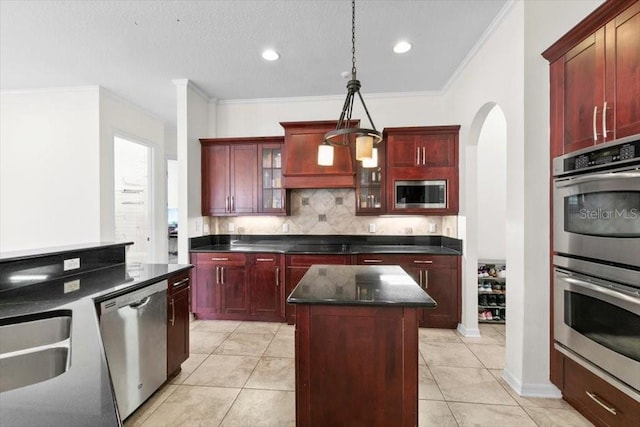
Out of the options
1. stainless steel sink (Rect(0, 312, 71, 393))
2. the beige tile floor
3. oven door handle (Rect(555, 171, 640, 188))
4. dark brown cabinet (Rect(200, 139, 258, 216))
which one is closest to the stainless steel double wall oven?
oven door handle (Rect(555, 171, 640, 188))

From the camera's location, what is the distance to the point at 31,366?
1.18 m

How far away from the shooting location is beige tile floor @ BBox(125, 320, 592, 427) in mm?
2002

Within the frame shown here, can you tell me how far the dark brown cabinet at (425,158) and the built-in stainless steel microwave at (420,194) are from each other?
0.04 metres

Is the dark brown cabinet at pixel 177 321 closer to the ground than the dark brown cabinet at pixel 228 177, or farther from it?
closer to the ground

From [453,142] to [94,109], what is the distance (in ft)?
15.5

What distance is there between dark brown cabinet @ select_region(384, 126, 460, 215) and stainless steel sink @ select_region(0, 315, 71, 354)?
10.8 feet

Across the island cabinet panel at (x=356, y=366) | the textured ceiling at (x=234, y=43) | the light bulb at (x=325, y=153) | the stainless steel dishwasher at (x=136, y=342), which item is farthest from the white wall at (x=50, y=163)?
the island cabinet panel at (x=356, y=366)

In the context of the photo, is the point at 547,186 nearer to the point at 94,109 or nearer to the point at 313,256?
the point at 313,256

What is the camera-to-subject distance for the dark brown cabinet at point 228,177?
4.09 m

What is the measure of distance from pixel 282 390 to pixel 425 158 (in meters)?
2.98

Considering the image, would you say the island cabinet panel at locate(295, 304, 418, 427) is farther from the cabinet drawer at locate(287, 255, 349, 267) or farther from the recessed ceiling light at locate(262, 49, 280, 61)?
the recessed ceiling light at locate(262, 49, 280, 61)

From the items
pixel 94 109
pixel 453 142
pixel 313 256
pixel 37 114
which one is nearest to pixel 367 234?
pixel 313 256

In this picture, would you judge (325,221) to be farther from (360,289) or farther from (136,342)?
(136,342)

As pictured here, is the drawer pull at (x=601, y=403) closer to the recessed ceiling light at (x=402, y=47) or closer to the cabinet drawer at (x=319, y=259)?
the cabinet drawer at (x=319, y=259)
